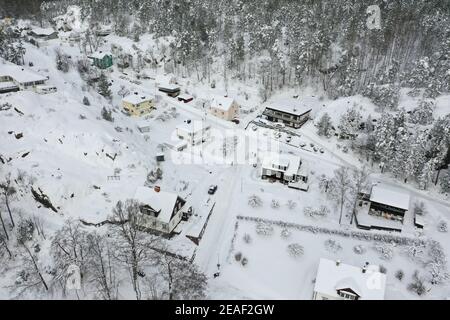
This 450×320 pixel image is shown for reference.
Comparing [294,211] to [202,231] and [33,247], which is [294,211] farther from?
[33,247]

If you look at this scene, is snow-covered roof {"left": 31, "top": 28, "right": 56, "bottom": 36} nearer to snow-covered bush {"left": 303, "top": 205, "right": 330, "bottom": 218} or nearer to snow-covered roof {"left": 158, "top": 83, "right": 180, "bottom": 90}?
snow-covered roof {"left": 158, "top": 83, "right": 180, "bottom": 90}

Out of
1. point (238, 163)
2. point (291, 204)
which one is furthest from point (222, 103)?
point (291, 204)

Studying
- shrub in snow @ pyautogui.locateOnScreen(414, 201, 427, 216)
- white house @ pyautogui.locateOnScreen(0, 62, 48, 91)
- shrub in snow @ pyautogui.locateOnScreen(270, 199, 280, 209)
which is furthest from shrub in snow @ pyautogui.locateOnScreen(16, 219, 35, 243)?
shrub in snow @ pyautogui.locateOnScreen(414, 201, 427, 216)

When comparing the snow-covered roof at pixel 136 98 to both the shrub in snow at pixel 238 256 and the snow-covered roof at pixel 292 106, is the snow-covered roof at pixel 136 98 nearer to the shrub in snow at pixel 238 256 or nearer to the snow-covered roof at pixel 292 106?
the snow-covered roof at pixel 292 106

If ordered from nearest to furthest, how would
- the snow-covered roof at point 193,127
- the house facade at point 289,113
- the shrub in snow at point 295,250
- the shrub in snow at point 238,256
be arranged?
1. the shrub in snow at point 238,256
2. the shrub in snow at point 295,250
3. the snow-covered roof at point 193,127
4. the house facade at point 289,113

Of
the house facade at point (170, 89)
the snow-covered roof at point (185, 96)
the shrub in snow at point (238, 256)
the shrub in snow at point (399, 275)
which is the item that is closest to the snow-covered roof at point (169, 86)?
the house facade at point (170, 89)

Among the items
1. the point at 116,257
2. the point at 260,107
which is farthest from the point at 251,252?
the point at 260,107
